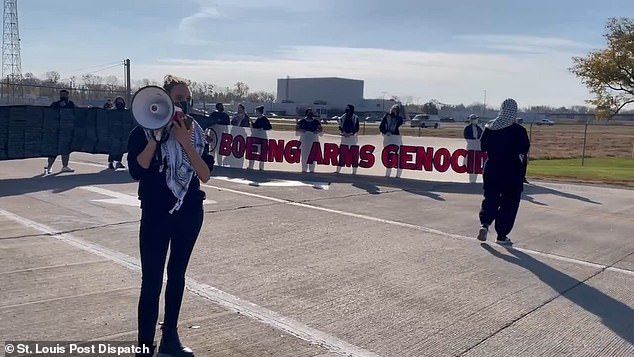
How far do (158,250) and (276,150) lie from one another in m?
13.7

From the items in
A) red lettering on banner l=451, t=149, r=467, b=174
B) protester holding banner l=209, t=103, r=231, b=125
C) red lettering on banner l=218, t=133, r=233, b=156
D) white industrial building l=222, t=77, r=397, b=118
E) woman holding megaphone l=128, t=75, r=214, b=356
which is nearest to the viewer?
woman holding megaphone l=128, t=75, r=214, b=356

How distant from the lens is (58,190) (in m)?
13.1

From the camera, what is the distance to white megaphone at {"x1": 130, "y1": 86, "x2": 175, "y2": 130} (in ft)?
13.6

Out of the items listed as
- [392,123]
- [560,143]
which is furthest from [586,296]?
[560,143]

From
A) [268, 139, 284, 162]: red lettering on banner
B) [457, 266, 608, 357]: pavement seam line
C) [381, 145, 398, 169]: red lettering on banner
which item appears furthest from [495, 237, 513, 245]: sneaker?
[268, 139, 284, 162]: red lettering on banner

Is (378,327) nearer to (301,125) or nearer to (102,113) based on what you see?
(301,125)

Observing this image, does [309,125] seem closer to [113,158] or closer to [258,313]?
[113,158]

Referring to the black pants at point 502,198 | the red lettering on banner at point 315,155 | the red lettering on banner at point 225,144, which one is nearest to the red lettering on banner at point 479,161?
the red lettering on banner at point 315,155

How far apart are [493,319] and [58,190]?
9.70 metres

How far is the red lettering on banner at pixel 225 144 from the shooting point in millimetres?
18781

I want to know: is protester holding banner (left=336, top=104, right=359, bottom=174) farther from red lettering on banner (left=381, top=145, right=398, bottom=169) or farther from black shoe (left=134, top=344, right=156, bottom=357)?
black shoe (left=134, top=344, right=156, bottom=357)

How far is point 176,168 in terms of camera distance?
4324 millimetres

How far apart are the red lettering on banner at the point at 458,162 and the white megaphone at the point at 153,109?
1294 centimetres

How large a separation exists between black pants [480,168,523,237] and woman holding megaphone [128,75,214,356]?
548 centimetres
